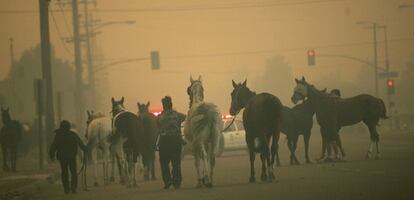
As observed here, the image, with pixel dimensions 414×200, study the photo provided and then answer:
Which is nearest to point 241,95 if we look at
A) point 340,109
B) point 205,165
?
point 205,165

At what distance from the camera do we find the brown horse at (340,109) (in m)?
30.2

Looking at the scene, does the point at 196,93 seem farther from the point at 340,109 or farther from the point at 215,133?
the point at 340,109

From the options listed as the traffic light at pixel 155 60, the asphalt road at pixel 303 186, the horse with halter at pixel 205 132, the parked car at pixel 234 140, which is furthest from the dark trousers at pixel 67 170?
the traffic light at pixel 155 60

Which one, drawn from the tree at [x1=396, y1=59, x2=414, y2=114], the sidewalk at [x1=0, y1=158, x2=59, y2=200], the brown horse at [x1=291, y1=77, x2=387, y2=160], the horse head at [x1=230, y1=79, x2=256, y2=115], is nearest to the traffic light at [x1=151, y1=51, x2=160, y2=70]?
the sidewalk at [x1=0, y1=158, x2=59, y2=200]

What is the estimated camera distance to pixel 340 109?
3072cm

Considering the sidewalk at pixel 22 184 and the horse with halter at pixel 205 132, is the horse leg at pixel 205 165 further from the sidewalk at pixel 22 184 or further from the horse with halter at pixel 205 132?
the sidewalk at pixel 22 184

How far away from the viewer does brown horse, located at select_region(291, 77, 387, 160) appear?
99.1ft

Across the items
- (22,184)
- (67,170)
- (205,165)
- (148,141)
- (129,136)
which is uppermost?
(129,136)

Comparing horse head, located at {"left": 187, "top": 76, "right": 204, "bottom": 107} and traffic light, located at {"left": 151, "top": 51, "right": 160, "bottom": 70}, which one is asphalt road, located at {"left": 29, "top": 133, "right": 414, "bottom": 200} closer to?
horse head, located at {"left": 187, "top": 76, "right": 204, "bottom": 107}

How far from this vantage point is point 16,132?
121ft

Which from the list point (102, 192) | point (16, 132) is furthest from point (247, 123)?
point (16, 132)

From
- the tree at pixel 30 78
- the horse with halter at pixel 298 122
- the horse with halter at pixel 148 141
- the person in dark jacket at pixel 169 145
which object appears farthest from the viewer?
the tree at pixel 30 78

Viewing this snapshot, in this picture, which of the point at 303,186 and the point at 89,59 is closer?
the point at 303,186

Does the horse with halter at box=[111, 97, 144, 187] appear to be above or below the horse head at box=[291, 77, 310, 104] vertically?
below
